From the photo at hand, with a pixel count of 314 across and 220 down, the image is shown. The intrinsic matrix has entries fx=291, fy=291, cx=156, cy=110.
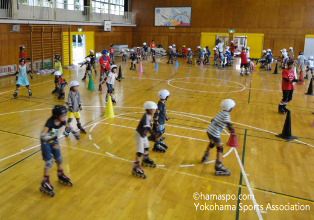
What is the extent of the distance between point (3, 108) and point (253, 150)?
893 cm

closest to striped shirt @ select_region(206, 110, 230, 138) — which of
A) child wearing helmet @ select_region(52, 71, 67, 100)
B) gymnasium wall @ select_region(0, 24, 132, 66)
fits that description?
child wearing helmet @ select_region(52, 71, 67, 100)

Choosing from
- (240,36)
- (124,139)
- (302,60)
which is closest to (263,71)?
(302,60)

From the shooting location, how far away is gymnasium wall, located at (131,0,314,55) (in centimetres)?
2894

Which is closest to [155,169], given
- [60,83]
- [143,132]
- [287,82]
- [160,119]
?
[143,132]

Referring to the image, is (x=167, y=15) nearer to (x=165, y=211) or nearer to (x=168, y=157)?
(x=168, y=157)

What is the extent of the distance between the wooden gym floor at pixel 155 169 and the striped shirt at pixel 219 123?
93 centimetres

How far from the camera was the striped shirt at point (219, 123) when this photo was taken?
19.9 feet

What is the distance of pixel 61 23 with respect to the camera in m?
21.1

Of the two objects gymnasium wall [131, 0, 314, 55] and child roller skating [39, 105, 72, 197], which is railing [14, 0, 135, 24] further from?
child roller skating [39, 105, 72, 197]

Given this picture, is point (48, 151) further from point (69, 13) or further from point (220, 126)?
point (69, 13)

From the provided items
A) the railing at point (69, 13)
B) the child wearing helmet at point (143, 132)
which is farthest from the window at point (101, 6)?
the child wearing helmet at point (143, 132)

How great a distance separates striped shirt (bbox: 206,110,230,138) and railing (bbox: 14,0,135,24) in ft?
53.2

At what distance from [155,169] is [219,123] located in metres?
1.75

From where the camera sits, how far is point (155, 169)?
6.51 m
